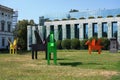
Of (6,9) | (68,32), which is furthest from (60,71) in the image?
(6,9)

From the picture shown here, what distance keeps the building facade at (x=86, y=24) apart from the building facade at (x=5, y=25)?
959 cm

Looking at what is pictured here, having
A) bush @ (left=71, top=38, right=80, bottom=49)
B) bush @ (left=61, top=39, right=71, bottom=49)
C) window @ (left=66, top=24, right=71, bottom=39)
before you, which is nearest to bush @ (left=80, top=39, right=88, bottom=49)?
bush @ (left=71, top=38, right=80, bottom=49)

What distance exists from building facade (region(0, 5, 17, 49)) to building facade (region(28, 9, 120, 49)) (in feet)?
31.5

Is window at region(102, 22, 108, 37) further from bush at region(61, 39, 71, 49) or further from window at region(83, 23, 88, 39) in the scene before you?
bush at region(61, 39, 71, 49)

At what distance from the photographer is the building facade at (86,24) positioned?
184ft

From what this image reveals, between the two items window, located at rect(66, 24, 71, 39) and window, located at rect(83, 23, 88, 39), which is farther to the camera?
window, located at rect(66, 24, 71, 39)

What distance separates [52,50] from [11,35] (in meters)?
→ 56.0

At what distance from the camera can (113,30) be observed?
2215 inches

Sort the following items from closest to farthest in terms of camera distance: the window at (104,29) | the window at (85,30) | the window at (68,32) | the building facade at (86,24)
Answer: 1. the building facade at (86,24)
2. the window at (104,29)
3. the window at (85,30)
4. the window at (68,32)

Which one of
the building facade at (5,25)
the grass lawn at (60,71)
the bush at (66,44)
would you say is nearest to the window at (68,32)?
the bush at (66,44)

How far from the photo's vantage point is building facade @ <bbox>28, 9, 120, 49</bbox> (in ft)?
184

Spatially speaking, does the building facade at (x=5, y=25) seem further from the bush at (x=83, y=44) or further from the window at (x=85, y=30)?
the bush at (x=83, y=44)

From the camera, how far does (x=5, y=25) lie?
70062 millimetres

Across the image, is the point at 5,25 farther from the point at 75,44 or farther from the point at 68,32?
the point at 75,44
